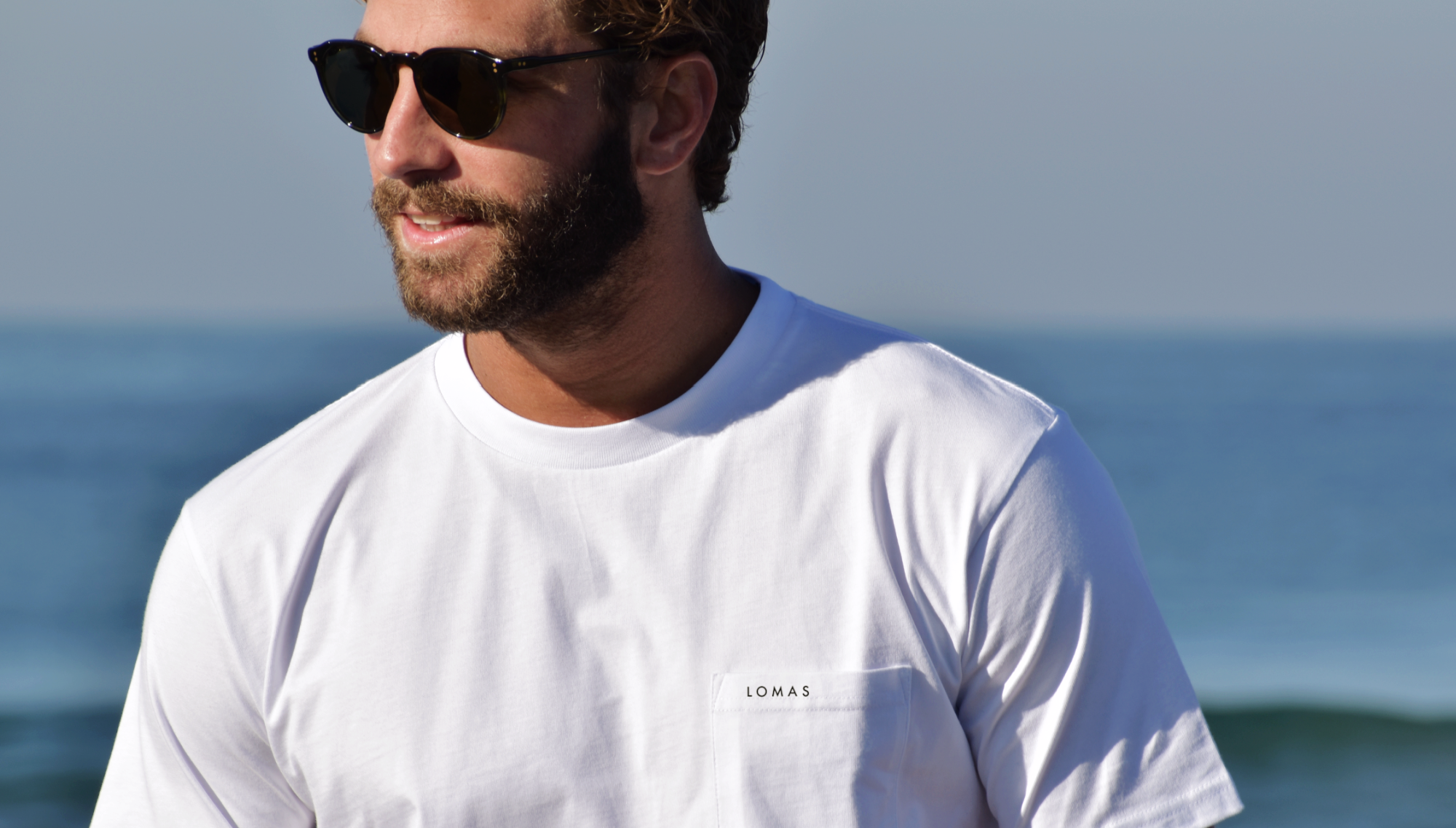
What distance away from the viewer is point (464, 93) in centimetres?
198

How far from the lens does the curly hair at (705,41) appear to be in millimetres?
2107

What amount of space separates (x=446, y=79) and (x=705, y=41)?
494 mm

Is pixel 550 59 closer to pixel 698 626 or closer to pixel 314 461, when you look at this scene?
pixel 314 461

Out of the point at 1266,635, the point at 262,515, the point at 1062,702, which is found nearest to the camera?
the point at 1062,702

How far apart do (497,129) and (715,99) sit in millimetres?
497

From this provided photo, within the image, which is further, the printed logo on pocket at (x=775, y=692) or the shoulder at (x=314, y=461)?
the shoulder at (x=314, y=461)

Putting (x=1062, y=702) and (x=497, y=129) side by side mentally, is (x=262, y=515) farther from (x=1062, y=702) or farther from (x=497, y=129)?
(x=1062, y=702)

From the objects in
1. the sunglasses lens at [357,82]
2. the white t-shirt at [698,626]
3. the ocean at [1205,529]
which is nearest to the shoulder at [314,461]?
the white t-shirt at [698,626]

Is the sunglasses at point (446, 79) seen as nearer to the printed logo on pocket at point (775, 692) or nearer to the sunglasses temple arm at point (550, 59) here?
the sunglasses temple arm at point (550, 59)

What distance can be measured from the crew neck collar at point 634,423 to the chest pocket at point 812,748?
1.31ft

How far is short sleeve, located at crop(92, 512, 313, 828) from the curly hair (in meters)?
1.02

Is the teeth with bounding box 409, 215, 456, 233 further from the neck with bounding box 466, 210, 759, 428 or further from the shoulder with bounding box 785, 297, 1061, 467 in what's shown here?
the shoulder with bounding box 785, 297, 1061, 467

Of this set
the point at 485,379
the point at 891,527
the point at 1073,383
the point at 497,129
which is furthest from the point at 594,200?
the point at 1073,383

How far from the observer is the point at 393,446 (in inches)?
83.5
